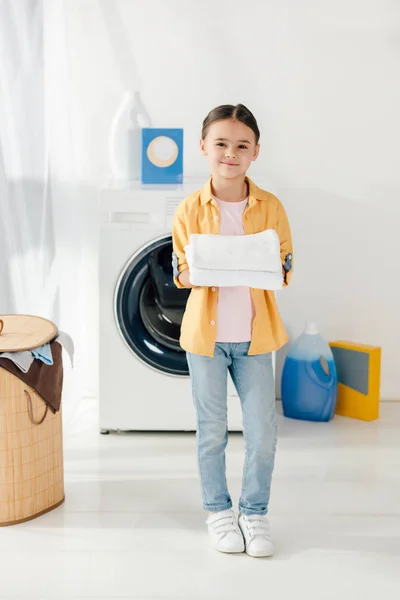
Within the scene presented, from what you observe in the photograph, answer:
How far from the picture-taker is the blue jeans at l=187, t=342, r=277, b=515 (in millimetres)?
2000

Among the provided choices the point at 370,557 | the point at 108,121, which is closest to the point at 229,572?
the point at 370,557

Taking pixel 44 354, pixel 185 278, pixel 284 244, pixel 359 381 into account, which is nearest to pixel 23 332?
pixel 44 354

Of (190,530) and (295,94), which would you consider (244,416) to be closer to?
(190,530)

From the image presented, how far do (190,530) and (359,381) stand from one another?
1.23 m

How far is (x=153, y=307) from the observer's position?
2924 millimetres

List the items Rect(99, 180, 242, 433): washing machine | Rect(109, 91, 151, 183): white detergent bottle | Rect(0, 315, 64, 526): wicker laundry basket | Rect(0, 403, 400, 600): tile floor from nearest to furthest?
Rect(0, 403, 400, 600): tile floor → Rect(0, 315, 64, 526): wicker laundry basket → Rect(99, 180, 242, 433): washing machine → Rect(109, 91, 151, 183): white detergent bottle

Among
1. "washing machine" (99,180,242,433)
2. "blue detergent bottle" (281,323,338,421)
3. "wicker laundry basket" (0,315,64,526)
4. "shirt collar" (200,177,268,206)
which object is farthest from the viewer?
"blue detergent bottle" (281,323,338,421)

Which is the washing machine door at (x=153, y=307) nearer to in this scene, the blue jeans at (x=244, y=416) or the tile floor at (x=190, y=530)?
the tile floor at (x=190, y=530)

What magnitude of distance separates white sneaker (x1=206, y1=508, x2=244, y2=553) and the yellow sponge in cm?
119

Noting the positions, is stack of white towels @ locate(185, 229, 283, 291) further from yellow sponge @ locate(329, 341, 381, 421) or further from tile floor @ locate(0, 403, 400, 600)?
yellow sponge @ locate(329, 341, 381, 421)

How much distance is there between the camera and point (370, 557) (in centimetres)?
203

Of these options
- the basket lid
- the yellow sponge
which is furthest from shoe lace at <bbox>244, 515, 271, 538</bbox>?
the yellow sponge

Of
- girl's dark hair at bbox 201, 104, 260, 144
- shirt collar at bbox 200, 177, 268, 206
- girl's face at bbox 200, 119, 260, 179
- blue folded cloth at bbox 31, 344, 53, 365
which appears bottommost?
blue folded cloth at bbox 31, 344, 53, 365

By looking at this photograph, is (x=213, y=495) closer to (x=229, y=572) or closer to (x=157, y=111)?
(x=229, y=572)
